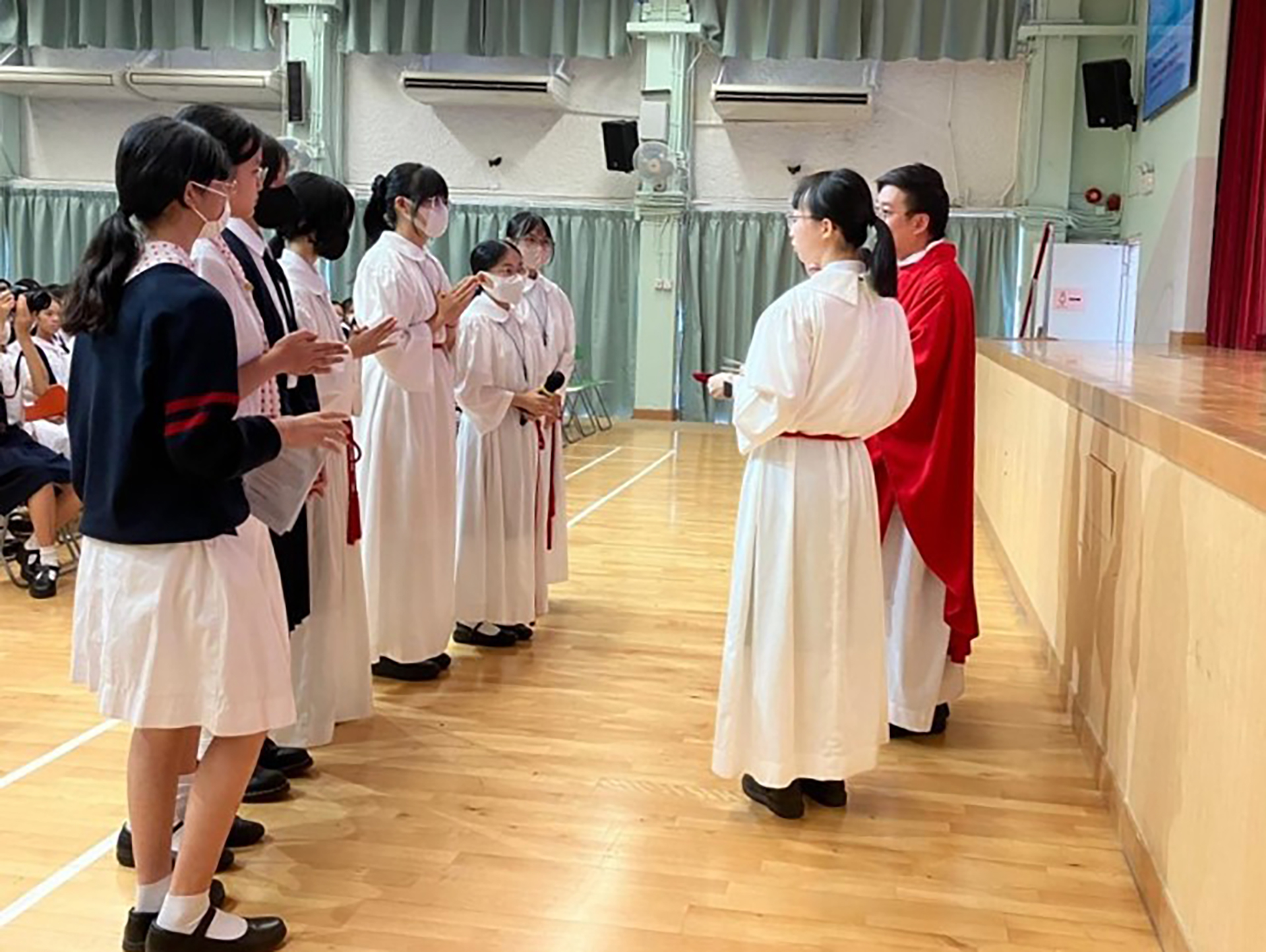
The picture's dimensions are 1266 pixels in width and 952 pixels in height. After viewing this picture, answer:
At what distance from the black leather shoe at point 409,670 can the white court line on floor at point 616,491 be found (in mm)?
2589

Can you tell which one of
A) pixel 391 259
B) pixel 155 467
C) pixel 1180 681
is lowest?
pixel 1180 681

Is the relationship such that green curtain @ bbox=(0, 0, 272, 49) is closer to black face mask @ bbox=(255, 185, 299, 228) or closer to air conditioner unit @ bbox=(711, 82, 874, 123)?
air conditioner unit @ bbox=(711, 82, 874, 123)

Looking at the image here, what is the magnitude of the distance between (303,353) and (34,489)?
3187 mm

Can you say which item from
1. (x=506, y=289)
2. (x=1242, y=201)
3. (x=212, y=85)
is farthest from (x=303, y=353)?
(x=212, y=85)

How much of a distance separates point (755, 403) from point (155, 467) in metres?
1.32

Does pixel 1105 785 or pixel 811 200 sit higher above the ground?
pixel 811 200

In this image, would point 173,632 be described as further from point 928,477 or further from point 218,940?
point 928,477

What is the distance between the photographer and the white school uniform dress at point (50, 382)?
214 inches

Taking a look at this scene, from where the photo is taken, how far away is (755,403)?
2812 mm

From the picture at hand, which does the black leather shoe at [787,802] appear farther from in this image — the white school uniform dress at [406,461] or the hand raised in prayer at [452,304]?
the hand raised in prayer at [452,304]

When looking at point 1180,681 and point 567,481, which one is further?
point 567,481

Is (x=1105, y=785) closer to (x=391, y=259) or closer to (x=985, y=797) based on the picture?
(x=985, y=797)

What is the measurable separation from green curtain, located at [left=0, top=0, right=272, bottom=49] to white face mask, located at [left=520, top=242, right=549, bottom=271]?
8874 mm

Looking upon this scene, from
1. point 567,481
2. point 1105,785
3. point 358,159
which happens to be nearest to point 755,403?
point 1105,785
